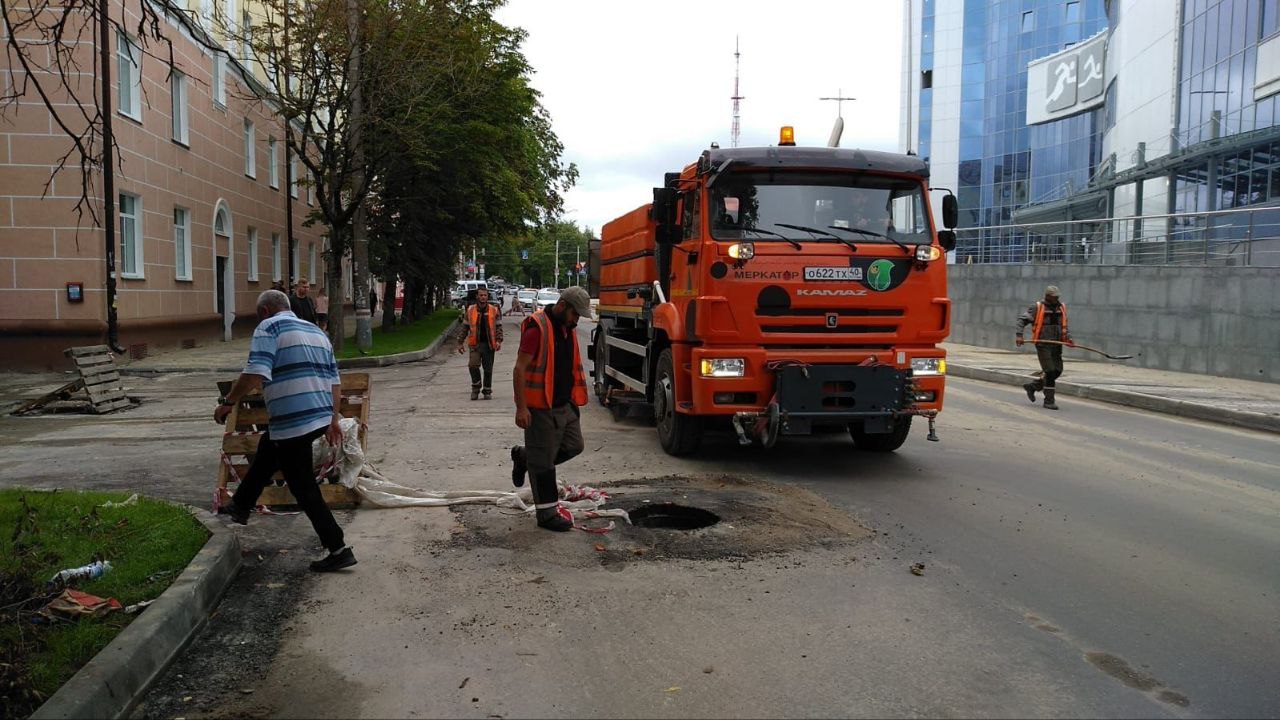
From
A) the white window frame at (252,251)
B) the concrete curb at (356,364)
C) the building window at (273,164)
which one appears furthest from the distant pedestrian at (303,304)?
the building window at (273,164)

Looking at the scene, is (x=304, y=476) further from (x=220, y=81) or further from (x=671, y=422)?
(x=220, y=81)

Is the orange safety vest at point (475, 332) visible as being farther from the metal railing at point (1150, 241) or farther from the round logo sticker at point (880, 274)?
the metal railing at point (1150, 241)

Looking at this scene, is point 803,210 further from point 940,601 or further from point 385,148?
point 385,148

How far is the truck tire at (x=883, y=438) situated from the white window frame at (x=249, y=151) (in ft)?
81.2

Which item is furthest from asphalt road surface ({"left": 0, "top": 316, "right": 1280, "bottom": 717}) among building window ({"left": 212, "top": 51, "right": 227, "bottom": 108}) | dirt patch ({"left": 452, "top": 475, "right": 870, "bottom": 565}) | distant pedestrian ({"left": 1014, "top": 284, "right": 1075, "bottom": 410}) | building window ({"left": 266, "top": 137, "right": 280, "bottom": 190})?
building window ({"left": 266, "top": 137, "right": 280, "bottom": 190})

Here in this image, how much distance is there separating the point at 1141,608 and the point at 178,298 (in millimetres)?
22762

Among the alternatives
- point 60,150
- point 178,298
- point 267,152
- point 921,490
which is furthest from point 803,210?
point 267,152

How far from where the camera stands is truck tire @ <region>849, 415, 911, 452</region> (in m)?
9.07

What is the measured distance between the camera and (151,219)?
832 inches

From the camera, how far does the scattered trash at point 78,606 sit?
14.4 feet

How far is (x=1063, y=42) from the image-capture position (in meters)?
51.7

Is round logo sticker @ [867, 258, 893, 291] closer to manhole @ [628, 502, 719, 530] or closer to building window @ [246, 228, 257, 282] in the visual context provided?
manhole @ [628, 502, 719, 530]

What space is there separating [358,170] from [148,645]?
19281 millimetres

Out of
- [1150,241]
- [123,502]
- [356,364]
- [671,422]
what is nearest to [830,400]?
[671,422]
